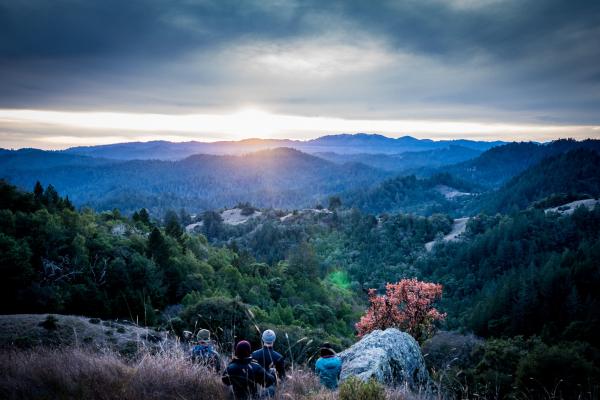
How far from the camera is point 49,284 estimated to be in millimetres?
25562

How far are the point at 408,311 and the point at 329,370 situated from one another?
18.3m

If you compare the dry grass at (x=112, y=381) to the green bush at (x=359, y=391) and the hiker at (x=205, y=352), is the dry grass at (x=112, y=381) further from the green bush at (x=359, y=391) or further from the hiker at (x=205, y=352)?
the hiker at (x=205, y=352)

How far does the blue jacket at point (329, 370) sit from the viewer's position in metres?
7.50

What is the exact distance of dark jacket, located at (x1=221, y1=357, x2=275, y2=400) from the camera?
568cm

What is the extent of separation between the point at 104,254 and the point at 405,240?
8897 centimetres

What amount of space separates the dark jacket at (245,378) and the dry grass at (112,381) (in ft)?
0.56

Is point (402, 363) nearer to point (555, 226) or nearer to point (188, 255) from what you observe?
point (188, 255)

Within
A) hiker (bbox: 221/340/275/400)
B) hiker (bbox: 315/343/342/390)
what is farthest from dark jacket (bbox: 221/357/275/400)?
hiker (bbox: 315/343/342/390)

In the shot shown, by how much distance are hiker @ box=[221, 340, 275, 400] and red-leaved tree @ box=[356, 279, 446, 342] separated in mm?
18715

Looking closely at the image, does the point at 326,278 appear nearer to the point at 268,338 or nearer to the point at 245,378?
the point at 268,338

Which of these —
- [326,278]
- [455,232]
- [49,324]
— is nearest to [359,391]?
[49,324]

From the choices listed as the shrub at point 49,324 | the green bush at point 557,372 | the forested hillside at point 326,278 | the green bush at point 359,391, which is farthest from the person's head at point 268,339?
the shrub at point 49,324

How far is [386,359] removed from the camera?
10.7 metres

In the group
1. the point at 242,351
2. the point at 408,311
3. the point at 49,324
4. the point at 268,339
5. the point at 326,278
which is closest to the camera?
the point at 242,351
